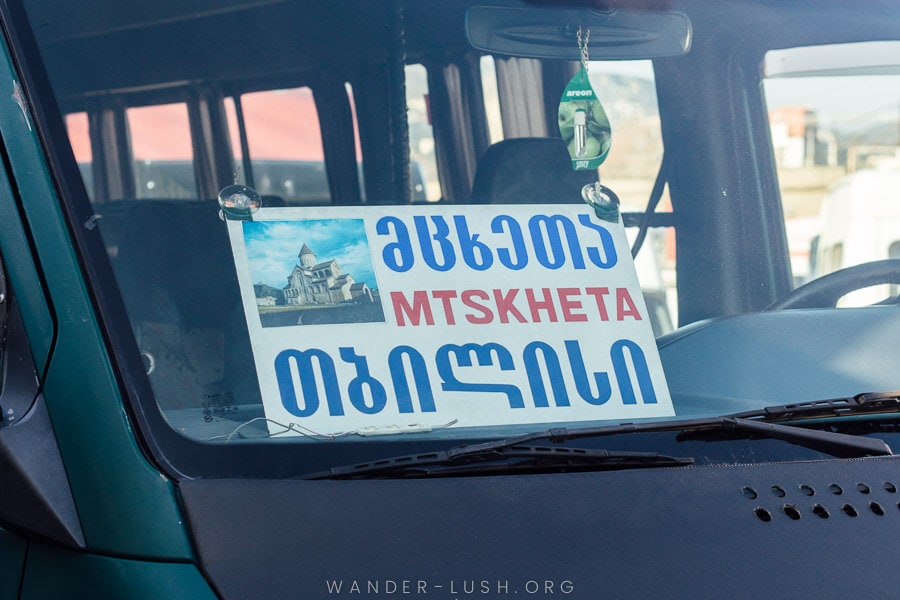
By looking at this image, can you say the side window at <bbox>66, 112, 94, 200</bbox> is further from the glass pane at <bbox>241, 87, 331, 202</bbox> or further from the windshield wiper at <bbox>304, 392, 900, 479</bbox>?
the windshield wiper at <bbox>304, 392, 900, 479</bbox>

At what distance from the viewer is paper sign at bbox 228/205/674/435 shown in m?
1.87

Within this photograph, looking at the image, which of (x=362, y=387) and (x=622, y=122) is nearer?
(x=362, y=387)

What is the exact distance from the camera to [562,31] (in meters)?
2.23

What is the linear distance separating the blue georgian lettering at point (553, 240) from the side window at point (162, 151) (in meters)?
0.57

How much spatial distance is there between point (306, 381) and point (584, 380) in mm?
436

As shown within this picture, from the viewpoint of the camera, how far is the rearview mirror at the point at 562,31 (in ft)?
7.21

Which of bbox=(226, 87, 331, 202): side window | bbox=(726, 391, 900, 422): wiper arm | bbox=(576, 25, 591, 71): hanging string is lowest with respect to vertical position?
bbox=(726, 391, 900, 422): wiper arm

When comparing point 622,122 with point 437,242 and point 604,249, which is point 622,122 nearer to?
point 604,249

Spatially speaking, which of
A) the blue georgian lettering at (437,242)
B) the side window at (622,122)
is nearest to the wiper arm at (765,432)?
the side window at (622,122)

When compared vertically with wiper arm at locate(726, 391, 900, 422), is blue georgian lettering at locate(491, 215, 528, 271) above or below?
above

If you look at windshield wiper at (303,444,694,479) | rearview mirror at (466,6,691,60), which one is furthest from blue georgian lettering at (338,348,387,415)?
rearview mirror at (466,6,691,60)

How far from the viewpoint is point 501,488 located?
171cm

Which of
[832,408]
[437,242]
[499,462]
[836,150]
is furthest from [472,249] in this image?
[836,150]

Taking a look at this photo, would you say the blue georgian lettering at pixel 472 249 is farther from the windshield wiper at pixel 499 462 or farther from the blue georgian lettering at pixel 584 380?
the windshield wiper at pixel 499 462
